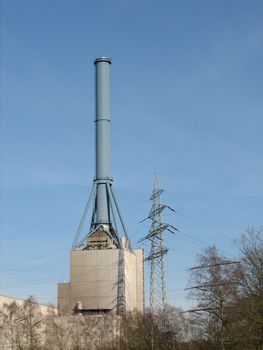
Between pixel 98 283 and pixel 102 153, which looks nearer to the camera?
pixel 98 283

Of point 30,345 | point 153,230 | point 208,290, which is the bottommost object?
point 30,345

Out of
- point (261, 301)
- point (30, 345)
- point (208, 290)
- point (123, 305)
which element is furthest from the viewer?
point (123, 305)

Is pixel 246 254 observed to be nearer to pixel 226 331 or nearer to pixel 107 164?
pixel 226 331

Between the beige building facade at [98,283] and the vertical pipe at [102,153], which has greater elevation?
the vertical pipe at [102,153]

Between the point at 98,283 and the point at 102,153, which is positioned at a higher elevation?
the point at 102,153

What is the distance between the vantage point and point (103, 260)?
81.4m

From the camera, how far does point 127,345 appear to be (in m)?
63.6

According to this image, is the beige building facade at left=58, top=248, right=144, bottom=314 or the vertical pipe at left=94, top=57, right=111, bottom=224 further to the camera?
the vertical pipe at left=94, top=57, right=111, bottom=224

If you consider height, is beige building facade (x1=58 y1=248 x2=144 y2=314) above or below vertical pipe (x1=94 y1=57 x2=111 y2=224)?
below


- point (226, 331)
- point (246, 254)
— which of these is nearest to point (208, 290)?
point (226, 331)

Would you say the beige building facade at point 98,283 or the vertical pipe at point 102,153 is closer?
the beige building facade at point 98,283

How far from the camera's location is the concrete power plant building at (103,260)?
265 ft

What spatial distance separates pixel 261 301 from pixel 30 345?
27114mm

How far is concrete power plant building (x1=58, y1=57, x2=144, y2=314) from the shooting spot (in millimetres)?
80750
